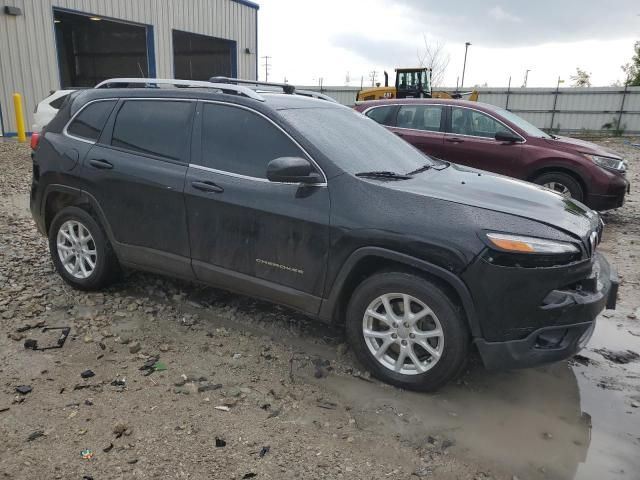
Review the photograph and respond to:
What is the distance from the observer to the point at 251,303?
14.1 feet

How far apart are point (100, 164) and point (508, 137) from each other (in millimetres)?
5812

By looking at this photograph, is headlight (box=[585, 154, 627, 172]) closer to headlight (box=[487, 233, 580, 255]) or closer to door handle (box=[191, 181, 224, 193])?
headlight (box=[487, 233, 580, 255])

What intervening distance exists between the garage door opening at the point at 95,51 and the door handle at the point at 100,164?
918 inches

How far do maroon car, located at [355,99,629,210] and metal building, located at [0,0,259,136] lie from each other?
651cm

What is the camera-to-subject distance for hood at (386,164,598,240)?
298 cm

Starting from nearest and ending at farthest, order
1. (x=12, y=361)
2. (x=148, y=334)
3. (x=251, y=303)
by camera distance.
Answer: (x=12, y=361) → (x=148, y=334) → (x=251, y=303)

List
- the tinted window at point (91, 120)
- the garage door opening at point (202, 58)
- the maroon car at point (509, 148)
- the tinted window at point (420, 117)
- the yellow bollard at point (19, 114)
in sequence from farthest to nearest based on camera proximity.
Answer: the garage door opening at point (202, 58) → the yellow bollard at point (19, 114) → the tinted window at point (420, 117) → the maroon car at point (509, 148) → the tinted window at point (91, 120)

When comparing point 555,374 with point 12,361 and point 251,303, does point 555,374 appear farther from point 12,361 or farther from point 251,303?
point 12,361

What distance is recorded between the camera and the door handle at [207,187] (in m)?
3.49

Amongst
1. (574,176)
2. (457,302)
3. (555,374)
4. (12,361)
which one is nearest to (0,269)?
(12,361)

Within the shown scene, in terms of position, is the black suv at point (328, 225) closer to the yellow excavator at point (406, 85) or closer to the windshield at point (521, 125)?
the windshield at point (521, 125)

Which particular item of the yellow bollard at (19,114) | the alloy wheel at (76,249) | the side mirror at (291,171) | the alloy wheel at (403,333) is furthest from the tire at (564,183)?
the yellow bollard at (19,114)

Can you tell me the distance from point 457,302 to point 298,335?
1.36 meters

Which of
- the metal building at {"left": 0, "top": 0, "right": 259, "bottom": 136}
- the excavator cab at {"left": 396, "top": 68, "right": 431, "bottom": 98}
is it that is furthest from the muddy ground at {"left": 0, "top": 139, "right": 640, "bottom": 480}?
the excavator cab at {"left": 396, "top": 68, "right": 431, "bottom": 98}
